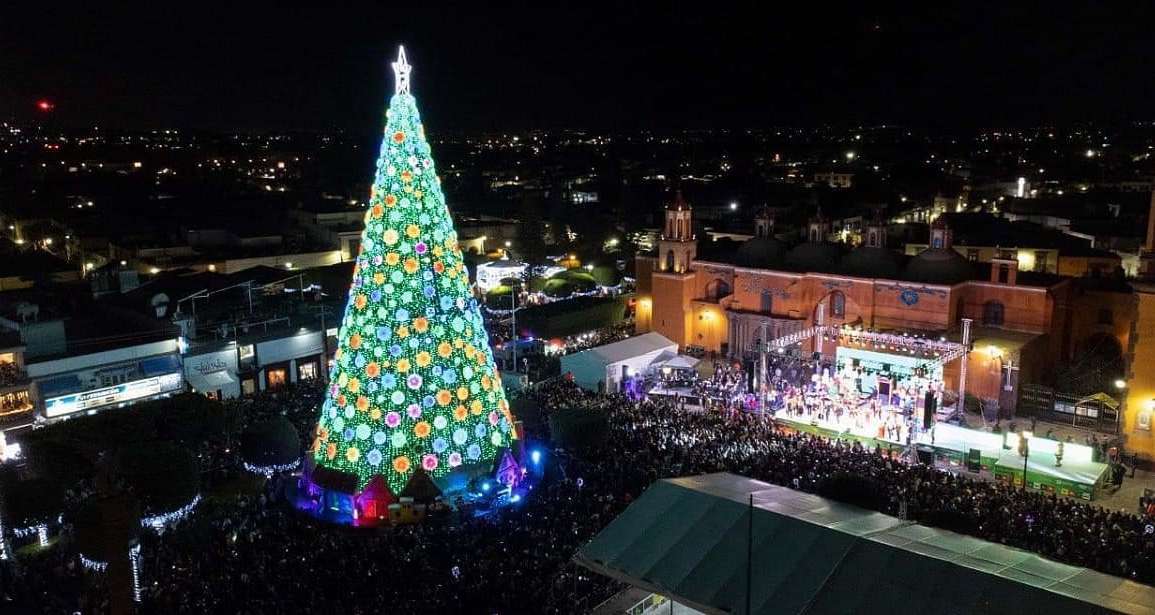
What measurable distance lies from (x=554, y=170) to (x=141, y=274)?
91461 mm

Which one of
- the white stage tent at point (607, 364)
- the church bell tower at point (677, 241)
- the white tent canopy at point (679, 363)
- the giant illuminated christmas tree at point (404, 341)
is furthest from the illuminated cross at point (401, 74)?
the church bell tower at point (677, 241)

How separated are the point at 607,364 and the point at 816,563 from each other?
1729cm

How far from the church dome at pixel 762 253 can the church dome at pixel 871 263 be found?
2800 mm

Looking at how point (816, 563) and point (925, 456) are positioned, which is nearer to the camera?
point (816, 563)

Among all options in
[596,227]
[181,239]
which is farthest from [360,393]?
[596,227]

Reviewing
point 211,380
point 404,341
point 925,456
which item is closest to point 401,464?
point 404,341

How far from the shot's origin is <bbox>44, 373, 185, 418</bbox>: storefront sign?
907 inches

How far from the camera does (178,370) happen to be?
84.3ft

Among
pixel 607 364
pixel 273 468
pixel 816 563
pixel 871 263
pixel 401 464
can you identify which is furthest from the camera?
pixel 871 263

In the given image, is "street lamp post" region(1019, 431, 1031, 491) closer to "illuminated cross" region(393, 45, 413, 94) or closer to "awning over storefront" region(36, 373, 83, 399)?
"illuminated cross" region(393, 45, 413, 94)

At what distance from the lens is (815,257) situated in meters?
32.2

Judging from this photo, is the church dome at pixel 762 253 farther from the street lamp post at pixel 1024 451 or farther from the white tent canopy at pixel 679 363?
the street lamp post at pixel 1024 451

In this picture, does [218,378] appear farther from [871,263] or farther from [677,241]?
[871,263]

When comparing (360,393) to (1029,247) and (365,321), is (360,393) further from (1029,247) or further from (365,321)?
(1029,247)
